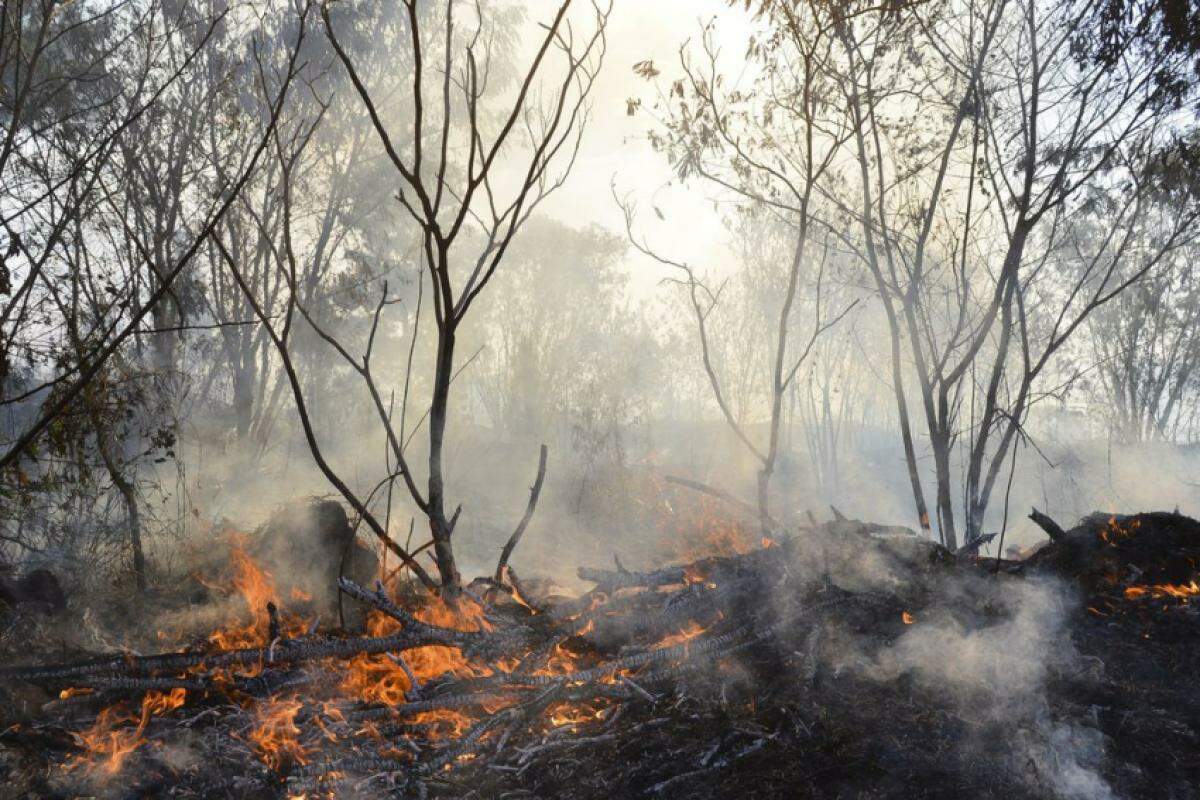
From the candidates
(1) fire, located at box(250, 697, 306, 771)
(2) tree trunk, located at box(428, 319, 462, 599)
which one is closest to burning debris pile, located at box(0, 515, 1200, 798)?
(1) fire, located at box(250, 697, 306, 771)

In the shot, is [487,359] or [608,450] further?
[487,359]

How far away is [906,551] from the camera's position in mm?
4207

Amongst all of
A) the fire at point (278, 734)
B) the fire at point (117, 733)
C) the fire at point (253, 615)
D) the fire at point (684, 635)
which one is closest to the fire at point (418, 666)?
the fire at point (278, 734)

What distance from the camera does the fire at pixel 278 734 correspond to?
2.81 metres

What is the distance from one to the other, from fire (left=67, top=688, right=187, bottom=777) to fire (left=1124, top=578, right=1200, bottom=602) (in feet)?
15.9

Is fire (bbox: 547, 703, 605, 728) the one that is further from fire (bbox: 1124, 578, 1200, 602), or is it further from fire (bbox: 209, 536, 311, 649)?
fire (bbox: 1124, 578, 1200, 602)

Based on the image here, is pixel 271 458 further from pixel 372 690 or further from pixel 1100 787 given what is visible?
pixel 1100 787

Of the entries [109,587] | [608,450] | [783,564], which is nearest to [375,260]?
[608,450]

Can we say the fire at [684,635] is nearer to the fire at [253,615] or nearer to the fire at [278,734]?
the fire at [278,734]

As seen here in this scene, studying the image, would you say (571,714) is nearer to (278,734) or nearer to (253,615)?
(278,734)

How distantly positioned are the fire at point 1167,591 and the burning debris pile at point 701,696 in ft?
0.05

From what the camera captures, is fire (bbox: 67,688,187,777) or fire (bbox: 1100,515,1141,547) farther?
fire (bbox: 1100,515,1141,547)

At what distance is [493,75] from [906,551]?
19.1 meters

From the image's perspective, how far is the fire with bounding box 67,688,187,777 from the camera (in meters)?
2.76
